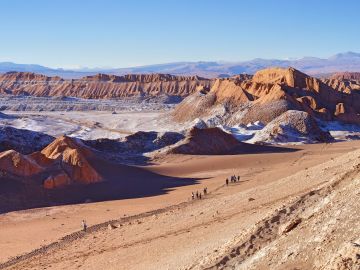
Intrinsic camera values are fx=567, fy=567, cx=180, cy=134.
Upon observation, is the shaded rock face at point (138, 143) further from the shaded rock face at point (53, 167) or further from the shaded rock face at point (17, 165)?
the shaded rock face at point (17, 165)

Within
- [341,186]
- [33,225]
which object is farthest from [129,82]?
[341,186]

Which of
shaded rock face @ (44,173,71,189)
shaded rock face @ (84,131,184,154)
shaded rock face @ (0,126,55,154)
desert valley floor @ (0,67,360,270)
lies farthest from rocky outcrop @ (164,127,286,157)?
shaded rock face @ (44,173,71,189)

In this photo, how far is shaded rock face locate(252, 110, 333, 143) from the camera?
5059cm

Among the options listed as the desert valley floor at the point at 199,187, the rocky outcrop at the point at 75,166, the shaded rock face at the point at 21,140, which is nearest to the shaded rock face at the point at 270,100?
the desert valley floor at the point at 199,187

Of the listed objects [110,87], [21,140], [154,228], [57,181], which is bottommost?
[57,181]

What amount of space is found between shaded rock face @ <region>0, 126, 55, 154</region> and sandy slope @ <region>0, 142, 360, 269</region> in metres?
16.8

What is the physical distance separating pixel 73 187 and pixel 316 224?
20396 millimetres

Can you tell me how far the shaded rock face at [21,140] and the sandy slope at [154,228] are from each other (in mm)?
16756

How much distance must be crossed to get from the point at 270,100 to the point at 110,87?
69096mm

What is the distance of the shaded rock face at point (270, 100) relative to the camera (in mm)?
59734

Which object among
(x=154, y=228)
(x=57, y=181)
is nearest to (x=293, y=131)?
(x=57, y=181)

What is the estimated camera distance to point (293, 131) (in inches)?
2052

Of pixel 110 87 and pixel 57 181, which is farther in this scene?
pixel 110 87

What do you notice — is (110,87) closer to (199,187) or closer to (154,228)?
(199,187)
